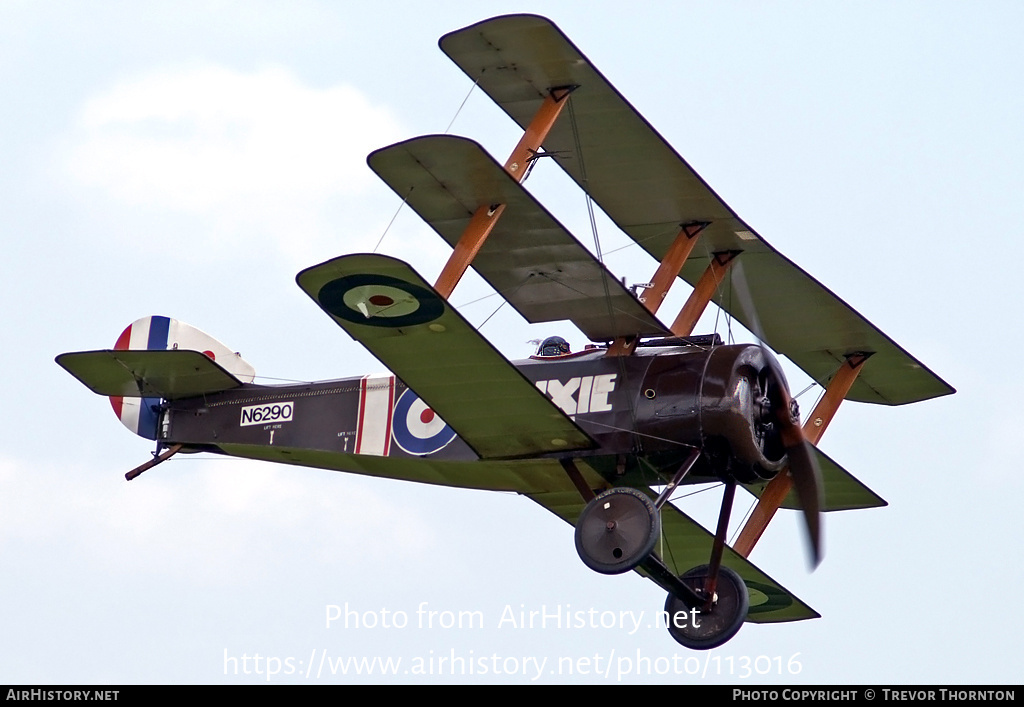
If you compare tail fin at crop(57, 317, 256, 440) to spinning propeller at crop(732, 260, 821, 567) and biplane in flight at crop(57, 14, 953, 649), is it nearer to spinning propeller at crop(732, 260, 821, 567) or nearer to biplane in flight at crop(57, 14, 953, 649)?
biplane in flight at crop(57, 14, 953, 649)

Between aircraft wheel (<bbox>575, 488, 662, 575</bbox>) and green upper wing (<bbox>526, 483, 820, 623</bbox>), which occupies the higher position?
green upper wing (<bbox>526, 483, 820, 623</bbox>)

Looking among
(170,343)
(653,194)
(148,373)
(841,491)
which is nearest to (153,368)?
(148,373)

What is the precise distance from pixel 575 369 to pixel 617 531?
5.51 feet

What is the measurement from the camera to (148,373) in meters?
17.6

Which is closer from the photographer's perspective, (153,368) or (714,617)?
(714,617)

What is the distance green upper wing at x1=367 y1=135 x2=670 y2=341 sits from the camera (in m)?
15.0

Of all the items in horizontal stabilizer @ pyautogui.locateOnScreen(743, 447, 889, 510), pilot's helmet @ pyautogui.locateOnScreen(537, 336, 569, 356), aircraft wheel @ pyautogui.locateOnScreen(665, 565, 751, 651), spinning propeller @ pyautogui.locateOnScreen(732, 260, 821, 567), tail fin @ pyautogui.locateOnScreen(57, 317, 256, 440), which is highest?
tail fin @ pyautogui.locateOnScreen(57, 317, 256, 440)

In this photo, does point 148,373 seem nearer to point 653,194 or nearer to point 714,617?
point 653,194

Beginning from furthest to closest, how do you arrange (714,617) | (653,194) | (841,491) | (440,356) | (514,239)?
(841,491)
(653,194)
(714,617)
(514,239)
(440,356)

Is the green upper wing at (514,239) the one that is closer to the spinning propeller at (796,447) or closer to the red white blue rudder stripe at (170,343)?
the spinning propeller at (796,447)

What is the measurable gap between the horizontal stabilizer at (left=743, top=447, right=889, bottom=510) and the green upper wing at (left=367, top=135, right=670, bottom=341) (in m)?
2.78

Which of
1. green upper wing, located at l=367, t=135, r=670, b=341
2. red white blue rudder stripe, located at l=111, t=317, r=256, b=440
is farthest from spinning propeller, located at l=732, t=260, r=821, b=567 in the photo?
red white blue rudder stripe, located at l=111, t=317, r=256, b=440

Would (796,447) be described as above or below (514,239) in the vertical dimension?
below
